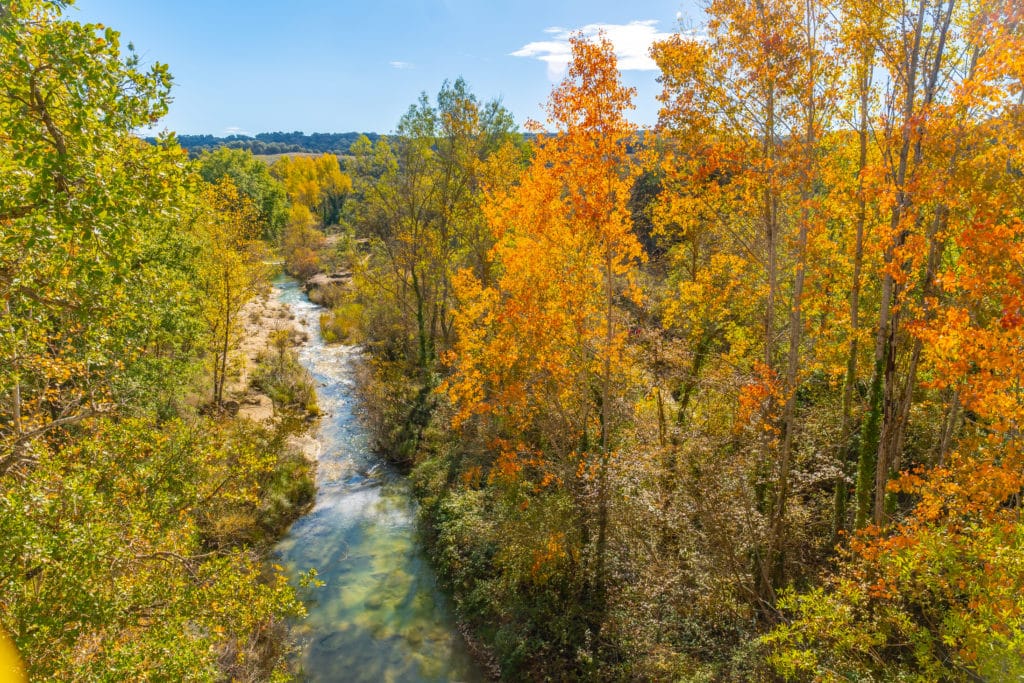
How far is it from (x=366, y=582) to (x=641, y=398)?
989 cm

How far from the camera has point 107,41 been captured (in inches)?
209

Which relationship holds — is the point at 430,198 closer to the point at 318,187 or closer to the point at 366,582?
the point at 366,582

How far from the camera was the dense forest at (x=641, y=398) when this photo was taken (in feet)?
18.7

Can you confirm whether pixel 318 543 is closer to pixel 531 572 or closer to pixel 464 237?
pixel 531 572

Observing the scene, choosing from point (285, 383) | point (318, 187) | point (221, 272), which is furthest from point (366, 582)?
point (318, 187)

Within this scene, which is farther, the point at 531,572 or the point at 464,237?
the point at 464,237

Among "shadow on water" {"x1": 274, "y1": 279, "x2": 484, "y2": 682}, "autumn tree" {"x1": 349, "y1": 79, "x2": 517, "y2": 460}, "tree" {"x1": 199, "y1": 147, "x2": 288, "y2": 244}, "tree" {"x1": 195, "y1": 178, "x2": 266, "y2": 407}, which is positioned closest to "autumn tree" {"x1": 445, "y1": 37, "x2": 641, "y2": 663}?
"shadow on water" {"x1": 274, "y1": 279, "x2": 484, "y2": 682}

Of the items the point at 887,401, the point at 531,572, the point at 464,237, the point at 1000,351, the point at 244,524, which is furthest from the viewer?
the point at 464,237

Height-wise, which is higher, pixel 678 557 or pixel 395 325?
pixel 395 325

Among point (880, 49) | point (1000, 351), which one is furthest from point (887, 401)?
point (880, 49)

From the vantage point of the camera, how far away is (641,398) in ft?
57.1

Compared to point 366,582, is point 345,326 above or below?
above

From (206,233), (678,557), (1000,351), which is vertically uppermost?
A: (206,233)

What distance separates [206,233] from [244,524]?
11924 millimetres
